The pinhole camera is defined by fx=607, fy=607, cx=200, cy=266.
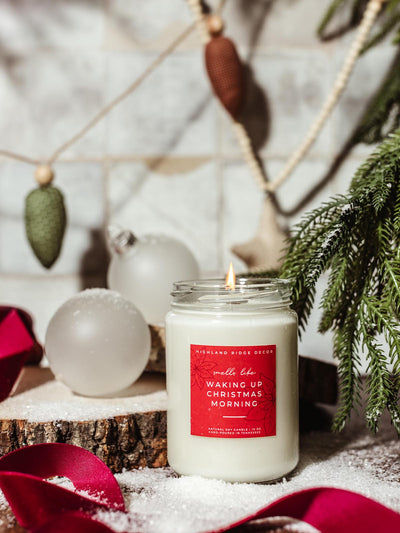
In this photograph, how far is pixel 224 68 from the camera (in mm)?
909

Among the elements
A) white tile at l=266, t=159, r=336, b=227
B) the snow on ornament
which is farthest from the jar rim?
white tile at l=266, t=159, r=336, b=227

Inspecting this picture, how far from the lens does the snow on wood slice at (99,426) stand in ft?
2.01

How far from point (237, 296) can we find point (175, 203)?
1.63 feet

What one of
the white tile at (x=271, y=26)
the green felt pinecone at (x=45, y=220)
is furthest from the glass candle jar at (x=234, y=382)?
the white tile at (x=271, y=26)

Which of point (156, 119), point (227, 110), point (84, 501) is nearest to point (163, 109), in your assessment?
point (156, 119)

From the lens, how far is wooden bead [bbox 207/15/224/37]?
36.5 inches

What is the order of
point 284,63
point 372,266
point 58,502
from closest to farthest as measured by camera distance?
point 58,502
point 372,266
point 284,63

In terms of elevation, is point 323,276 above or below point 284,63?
below

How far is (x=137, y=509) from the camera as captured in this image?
0.52 meters

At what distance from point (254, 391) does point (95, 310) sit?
0.72 feet

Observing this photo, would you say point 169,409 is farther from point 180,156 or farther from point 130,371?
point 180,156

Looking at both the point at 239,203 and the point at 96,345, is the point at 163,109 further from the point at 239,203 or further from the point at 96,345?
the point at 96,345

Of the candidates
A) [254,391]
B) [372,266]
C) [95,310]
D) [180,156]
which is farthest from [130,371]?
[180,156]

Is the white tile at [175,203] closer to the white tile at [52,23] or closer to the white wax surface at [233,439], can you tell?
the white tile at [52,23]
